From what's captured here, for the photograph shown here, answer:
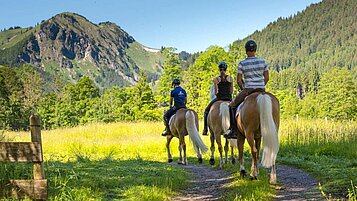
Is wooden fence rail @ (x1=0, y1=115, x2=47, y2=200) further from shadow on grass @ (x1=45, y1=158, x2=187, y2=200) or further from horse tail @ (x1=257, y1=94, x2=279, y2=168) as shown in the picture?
horse tail @ (x1=257, y1=94, x2=279, y2=168)

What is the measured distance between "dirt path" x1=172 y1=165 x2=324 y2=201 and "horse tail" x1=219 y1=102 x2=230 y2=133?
1304mm

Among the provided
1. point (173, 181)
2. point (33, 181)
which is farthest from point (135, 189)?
point (33, 181)

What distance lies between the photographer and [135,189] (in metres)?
7.65

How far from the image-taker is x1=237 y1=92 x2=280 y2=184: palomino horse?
7570 millimetres

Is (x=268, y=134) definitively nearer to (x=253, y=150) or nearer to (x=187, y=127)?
(x=253, y=150)

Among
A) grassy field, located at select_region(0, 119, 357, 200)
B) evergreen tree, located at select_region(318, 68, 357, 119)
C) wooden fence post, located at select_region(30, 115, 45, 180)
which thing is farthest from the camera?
evergreen tree, located at select_region(318, 68, 357, 119)

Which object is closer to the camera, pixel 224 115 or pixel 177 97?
pixel 224 115

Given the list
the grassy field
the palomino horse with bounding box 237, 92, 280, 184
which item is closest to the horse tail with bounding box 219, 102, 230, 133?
the grassy field

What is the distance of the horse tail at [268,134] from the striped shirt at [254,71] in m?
1.02

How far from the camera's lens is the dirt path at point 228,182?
7082 mm

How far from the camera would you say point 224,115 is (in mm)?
11039

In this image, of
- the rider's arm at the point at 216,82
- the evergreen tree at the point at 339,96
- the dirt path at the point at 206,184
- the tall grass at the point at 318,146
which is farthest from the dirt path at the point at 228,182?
the evergreen tree at the point at 339,96

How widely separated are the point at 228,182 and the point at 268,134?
6.08 ft

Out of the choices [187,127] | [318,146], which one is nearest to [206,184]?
[187,127]
